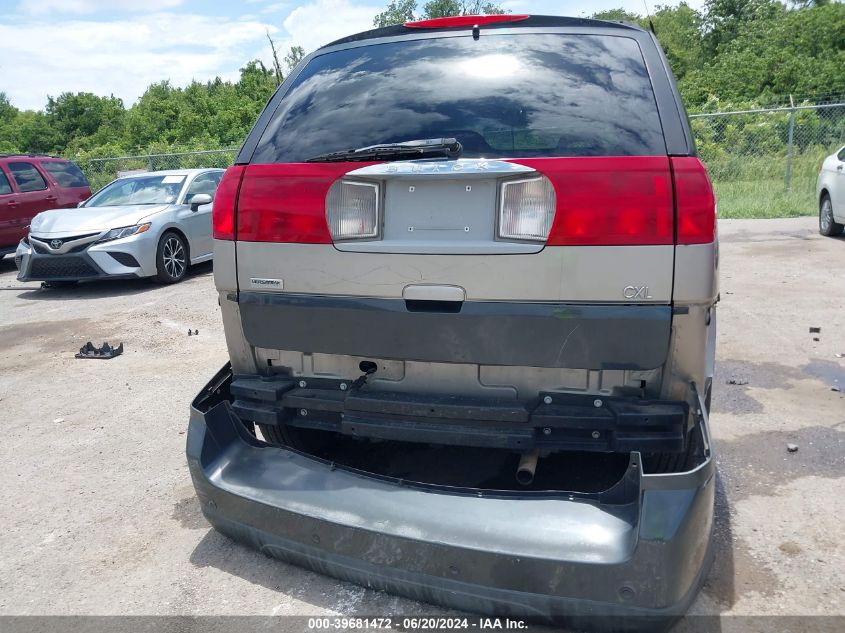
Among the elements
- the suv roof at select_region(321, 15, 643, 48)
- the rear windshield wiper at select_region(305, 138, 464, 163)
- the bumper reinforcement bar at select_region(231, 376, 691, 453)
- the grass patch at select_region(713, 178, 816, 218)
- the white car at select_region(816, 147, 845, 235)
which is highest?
the suv roof at select_region(321, 15, 643, 48)

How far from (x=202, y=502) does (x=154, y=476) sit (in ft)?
3.41

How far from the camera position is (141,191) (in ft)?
33.8

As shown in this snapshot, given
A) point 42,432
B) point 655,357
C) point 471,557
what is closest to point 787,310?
point 655,357

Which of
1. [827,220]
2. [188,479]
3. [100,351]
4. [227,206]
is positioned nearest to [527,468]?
[227,206]

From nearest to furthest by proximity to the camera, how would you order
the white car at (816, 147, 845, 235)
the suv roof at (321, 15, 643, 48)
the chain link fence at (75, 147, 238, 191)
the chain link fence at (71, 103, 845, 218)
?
1. the suv roof at (321, 15, 643, 48)
2. the white car at (816, 147, 845, 235)
3. the chain link fence at (71, 103, 845, 218)
4. the chain link fence at (75, 147, 238, 191)

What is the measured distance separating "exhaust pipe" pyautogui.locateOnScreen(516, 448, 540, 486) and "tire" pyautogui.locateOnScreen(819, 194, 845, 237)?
385 inches

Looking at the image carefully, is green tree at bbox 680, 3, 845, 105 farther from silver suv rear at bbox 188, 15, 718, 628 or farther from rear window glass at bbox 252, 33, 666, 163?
silver suv rear at bbox 188, 15, 718, 628

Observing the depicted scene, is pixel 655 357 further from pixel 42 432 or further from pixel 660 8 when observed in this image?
pixel 660 8

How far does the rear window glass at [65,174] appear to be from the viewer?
12.8 metres

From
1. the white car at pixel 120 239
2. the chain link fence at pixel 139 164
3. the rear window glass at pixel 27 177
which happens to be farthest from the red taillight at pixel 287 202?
the chain link fence at pixel 139 164

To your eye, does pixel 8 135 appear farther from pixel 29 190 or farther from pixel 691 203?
pixel 691 203

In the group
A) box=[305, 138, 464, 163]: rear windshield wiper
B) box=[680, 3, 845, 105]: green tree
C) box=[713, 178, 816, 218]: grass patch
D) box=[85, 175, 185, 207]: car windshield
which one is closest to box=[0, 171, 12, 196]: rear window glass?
box=[85, 175, 185, 207]: car windshield

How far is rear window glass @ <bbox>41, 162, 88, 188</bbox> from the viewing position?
1280cm

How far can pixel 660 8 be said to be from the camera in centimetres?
Answer: 5594
